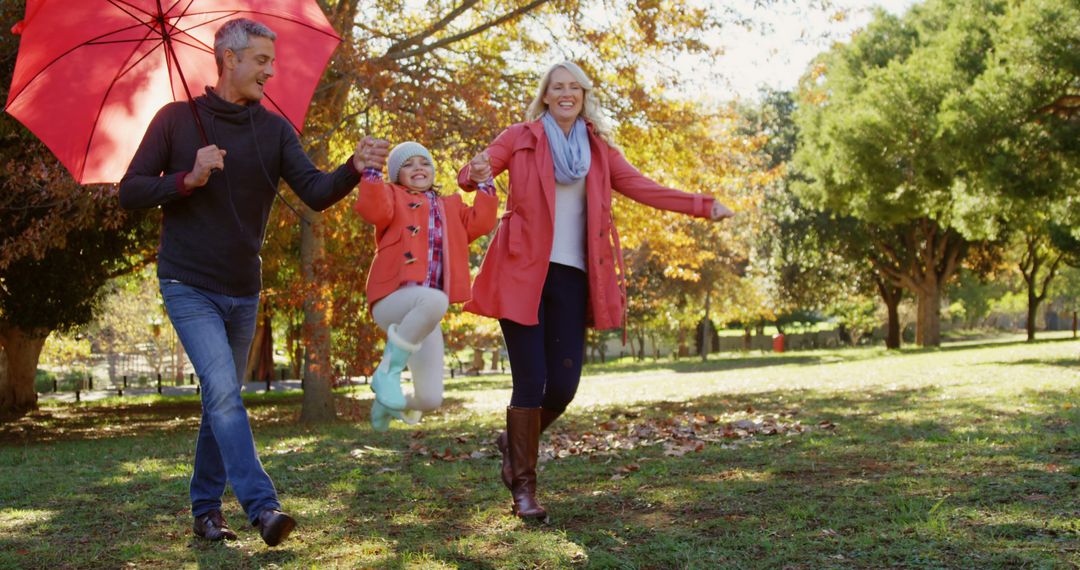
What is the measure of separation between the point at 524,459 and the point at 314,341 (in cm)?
854

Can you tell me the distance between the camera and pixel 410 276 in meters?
4.58

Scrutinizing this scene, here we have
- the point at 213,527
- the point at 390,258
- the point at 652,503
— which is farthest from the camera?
the point at 652,503

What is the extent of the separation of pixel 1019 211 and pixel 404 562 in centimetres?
1942

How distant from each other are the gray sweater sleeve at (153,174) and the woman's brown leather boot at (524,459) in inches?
82.8

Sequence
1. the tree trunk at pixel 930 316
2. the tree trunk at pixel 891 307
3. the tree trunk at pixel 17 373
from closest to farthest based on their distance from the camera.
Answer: the tree trunk at pixel 17 373 < the tree trunk at pixel 930 316 < the tree trunk at pixel 891 307

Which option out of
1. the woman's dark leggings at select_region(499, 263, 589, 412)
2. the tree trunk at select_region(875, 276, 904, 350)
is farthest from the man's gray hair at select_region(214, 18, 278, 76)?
the tree trunk at select_region(875, 276, 904, 350)

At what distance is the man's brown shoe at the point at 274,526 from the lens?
13.4ft

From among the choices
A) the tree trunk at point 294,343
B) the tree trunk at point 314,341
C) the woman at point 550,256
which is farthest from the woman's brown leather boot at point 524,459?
the tree trunk at point 294,343

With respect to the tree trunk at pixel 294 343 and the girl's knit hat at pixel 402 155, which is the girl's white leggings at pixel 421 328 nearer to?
the girl's knit hat at pixel 402 155

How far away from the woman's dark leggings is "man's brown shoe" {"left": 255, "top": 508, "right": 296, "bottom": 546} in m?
Answer: 1.48

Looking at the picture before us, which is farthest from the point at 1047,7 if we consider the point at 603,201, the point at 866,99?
the point at 603,201

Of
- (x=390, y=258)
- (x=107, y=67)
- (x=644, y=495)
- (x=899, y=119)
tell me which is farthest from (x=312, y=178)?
(x=899, y=119)

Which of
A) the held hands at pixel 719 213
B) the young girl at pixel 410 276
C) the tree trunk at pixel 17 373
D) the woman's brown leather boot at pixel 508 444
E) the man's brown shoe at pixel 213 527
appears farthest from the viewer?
the tree trunk at pixel 17 373

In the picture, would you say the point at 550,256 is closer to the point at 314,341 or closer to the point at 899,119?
the point at 314,341
